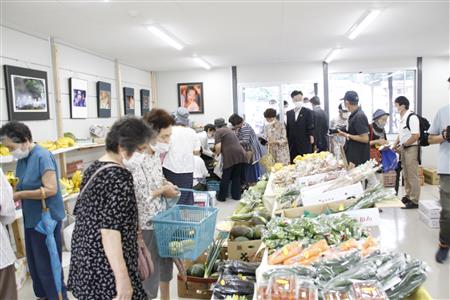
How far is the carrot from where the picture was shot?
1.77m

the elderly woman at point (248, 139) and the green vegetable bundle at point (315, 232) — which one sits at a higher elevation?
the elderly woman at point (248, 139)

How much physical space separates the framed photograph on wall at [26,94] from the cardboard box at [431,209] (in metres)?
5.28

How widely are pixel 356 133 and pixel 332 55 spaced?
4.29 metres

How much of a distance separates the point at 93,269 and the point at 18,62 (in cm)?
409

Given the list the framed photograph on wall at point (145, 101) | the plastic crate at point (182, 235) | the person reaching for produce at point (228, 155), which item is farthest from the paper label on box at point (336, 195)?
the framed photograph on wall at point (145, 101)

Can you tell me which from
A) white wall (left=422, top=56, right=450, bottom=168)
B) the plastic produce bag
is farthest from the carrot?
white wall (left=422, top=56, right=450, bottom=168)

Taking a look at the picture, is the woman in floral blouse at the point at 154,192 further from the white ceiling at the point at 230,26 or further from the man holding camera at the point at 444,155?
the man holding camera at the point at 444,155

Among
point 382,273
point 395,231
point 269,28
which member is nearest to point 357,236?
point 382,273

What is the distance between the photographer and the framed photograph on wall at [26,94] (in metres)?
4.57

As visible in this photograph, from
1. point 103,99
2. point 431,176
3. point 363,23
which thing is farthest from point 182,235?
point 431,176

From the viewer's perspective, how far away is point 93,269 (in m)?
1.69

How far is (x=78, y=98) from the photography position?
6.25m

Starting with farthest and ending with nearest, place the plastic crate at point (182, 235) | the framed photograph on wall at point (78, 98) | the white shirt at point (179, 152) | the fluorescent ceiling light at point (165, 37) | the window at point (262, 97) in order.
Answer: the window at point (262, 97)
the framed photograph on wall at point (78, 98)
the fluorescent ceiling light at point (165, 37)
the white shirt at point (179, 152)
the plastic crate at point (182, 235)

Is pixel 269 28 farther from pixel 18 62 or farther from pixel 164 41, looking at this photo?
pixel 18 62
